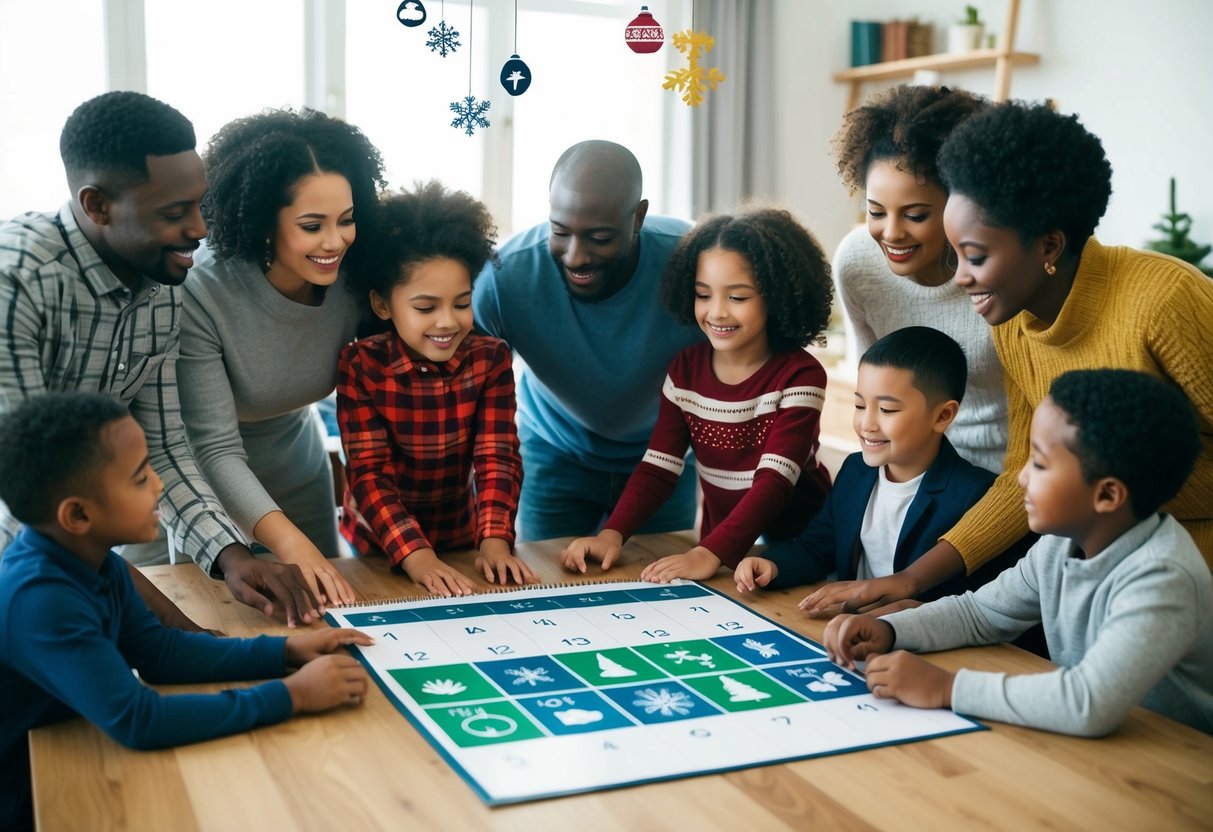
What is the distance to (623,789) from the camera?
1.16 meters

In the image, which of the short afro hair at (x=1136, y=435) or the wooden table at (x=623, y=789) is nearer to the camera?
the wooden table at (x=623, y=789)

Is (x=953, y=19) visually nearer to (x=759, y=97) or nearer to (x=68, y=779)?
(x=759, y=97)

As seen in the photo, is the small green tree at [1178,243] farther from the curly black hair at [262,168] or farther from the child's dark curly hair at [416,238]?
the curly black hair at [262,168]

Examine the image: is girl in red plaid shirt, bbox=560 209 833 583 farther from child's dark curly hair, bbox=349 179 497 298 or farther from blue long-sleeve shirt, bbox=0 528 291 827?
blue long-sleeve shirt, bbox=0 528 291 827

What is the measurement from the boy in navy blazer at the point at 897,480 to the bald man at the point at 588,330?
55 centimetres

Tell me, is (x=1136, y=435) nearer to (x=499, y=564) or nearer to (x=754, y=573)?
(x=754, y=573)

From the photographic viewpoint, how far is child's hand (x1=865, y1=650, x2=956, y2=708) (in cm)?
139

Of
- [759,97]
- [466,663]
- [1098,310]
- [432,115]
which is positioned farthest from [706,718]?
[759,97]

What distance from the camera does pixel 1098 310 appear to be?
1645 millimetres

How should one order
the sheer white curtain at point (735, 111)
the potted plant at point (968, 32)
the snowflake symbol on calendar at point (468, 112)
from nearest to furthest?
the snowflake symbol on calendar at point (468, 112) < the potted plant at point (968, 32) < the sheer white curtain at point (735, 111)

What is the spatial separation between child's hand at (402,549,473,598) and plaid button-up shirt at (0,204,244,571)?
0.28m

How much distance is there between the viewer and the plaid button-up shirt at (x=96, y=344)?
1.61 m

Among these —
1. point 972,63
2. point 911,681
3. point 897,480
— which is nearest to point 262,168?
point 897,480

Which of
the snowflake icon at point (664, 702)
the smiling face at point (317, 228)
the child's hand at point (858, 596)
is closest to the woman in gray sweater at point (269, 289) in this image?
the smiling face at point (317, 228)
